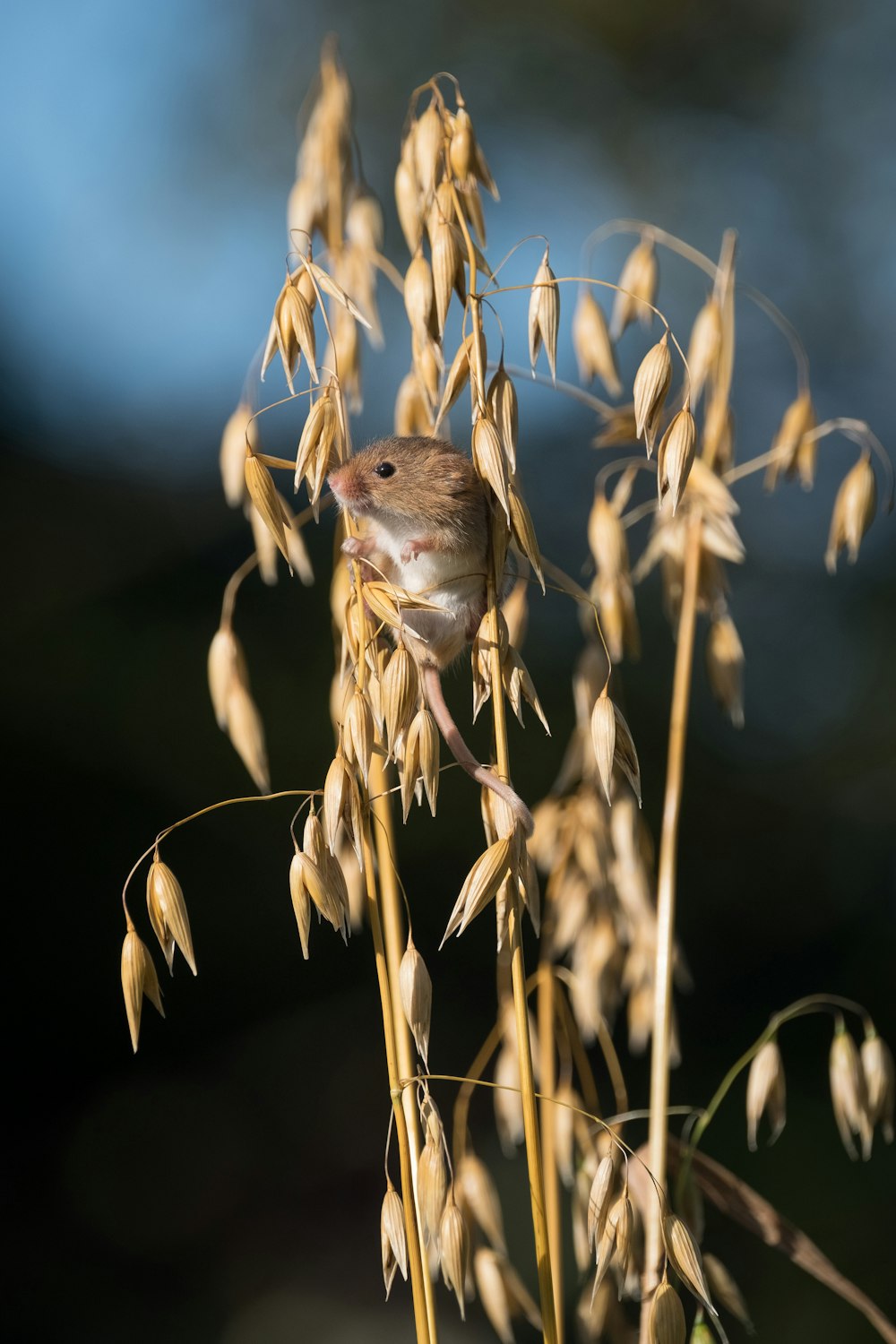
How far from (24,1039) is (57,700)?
93 cm

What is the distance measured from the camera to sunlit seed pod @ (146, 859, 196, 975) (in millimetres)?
702

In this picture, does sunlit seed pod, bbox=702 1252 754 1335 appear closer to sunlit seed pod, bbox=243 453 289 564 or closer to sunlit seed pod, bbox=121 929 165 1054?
sunlit seed pod, bbox=121 929 165 1054

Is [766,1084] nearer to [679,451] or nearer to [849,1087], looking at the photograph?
[849,1087]

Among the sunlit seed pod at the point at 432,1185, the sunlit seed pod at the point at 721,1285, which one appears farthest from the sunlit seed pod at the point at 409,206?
the sunlit seed pod at the point at 721,1285

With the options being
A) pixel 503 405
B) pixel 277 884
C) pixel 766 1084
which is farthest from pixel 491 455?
pixel 277 884

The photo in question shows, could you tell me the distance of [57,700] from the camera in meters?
3.03

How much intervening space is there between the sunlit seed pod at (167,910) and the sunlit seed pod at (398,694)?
0.18 metres

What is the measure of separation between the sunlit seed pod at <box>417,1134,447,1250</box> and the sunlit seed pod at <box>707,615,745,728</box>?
0.52m

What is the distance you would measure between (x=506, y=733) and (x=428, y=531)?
34 cm

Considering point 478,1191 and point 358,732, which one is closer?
point 358,732

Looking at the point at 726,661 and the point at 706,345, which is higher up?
the point at 706,345

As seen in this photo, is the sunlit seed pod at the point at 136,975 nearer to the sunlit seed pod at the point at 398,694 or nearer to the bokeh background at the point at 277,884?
the sunlit seed pod at the point at 398,694

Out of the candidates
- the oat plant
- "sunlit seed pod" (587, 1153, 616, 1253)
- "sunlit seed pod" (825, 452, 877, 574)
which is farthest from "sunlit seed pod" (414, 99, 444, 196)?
"sunlit seed pod" (587, 1153, 616, 1253)

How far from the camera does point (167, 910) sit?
71 centimetres
